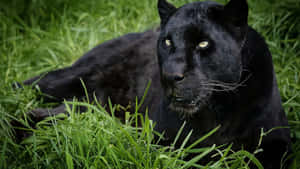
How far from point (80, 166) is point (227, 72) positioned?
101 cm

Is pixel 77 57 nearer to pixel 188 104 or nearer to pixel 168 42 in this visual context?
pixel 168 42

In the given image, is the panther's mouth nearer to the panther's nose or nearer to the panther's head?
the panther's head

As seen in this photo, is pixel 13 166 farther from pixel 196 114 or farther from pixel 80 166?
pixel 196 114

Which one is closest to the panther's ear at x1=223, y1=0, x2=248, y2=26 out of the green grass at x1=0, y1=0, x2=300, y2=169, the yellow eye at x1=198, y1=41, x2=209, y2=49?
the yellow eye at x1=198, y1=41, x2=209, y2=49

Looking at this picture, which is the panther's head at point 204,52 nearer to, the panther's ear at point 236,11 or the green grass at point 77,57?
the panther's ear at point 236,11

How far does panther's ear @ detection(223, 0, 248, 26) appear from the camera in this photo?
2.04 m

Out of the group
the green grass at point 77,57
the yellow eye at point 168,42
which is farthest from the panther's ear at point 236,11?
the green grass at point 77,57

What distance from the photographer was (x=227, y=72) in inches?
80.4

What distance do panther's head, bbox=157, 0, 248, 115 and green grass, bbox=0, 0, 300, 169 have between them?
0.99ft

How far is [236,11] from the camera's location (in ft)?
6.72

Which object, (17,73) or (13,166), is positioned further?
(17,73)

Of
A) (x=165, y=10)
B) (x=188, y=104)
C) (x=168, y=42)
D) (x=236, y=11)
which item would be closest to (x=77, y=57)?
(x=165, y=10)

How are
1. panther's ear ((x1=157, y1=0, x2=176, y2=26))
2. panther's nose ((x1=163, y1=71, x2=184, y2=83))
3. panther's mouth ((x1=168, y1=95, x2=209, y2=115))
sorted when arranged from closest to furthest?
panther's nose ((x1=163, y1=71, x2=184, y2=83))
panther's mouth ((x1=168, y1=95, x2=209, y2=115))
panther's ear ((x1=157, y1=0, x2=176, y2=26))

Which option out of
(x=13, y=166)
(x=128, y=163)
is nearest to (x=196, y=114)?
(x=128, y=163)
